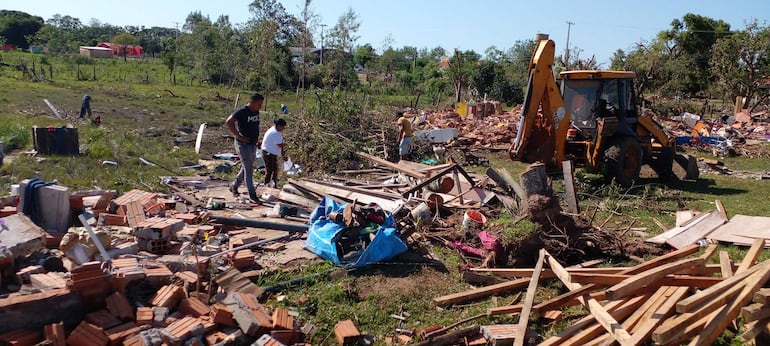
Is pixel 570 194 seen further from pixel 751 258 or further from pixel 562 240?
pixel 751 258

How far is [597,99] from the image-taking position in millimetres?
11883

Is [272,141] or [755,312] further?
[272,141]

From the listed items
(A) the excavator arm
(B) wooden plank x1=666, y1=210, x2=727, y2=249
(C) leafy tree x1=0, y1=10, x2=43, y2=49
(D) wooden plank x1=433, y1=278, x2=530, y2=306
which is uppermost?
(C) leafy tree x1=0, y1=10, x2=43, y2=49

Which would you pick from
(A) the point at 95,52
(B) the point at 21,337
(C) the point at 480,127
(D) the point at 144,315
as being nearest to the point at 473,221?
(D) the point at 144,315

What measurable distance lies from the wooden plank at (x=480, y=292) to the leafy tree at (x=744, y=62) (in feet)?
87.0

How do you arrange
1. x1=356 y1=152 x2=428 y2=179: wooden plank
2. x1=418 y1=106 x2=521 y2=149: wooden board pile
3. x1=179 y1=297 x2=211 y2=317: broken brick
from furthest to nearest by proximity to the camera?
x1=418 y1=106 x2=521 y2=149: wooden board pile
x1=356 y1=152 x2=428 y2=179: wooden plank
x1=179 y1=297 x2=211 y2=317: broken brick

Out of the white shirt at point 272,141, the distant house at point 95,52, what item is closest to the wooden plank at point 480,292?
the white shirt at point 272,141

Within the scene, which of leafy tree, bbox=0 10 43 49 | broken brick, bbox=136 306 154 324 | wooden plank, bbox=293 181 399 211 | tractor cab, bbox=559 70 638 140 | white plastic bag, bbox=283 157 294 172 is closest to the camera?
broken brick, bbox=136 306 154 324

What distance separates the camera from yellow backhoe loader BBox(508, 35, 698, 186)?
10844 mm

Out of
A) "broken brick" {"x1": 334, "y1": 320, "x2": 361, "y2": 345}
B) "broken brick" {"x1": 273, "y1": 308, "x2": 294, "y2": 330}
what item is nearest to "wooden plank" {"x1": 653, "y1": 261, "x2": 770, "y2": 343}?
"broken brick" {"x1": 334, "y1": 320, "x2": 361, "y2": 345}

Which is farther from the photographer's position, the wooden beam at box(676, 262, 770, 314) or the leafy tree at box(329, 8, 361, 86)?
the leafy tree at box(329, 8, 361, 86)

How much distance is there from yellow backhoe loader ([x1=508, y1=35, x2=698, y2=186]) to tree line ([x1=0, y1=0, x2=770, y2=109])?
32.8 feet

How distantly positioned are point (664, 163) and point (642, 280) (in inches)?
341

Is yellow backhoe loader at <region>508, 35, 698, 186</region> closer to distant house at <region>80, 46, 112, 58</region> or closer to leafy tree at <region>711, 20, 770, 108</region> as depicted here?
leafy tree at <region>711, 20, 770, 108</region>
